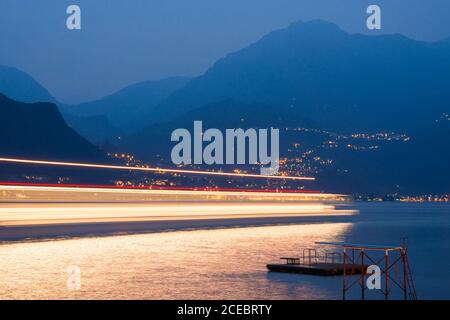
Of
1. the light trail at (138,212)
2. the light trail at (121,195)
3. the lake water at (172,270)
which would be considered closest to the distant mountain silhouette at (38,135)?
the light trail at (121,195)

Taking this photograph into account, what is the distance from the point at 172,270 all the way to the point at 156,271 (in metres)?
0.98

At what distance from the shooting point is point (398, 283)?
3559 cm

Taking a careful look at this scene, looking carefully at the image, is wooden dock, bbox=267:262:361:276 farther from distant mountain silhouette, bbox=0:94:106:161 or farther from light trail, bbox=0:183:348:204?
distant mountain silhouette, bbox=0:94:106:161

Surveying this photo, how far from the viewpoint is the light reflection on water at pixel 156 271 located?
30.9 metres

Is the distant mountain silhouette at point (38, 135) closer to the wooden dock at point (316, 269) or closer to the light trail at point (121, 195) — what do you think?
the light trail at point (121, 195)

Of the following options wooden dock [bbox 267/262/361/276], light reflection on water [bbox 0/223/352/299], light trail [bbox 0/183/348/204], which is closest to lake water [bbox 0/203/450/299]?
light reflection on water [bbox 0/223/352/299]

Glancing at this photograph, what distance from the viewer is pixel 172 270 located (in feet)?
129

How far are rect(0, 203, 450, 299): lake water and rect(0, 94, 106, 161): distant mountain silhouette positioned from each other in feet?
386

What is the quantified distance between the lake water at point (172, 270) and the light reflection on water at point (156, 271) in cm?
4

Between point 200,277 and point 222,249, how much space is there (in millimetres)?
17201

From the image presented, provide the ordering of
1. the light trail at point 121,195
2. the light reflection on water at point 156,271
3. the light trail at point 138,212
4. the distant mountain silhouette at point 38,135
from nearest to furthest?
the light reflection on water at point 156,271 → the light trail at point 138,212 → the light trail at point 121,195 → the distant mountain silhouette at point 38,135

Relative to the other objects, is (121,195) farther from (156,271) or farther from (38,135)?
(38,135)

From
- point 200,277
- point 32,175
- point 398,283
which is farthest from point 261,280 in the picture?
point 32,175
